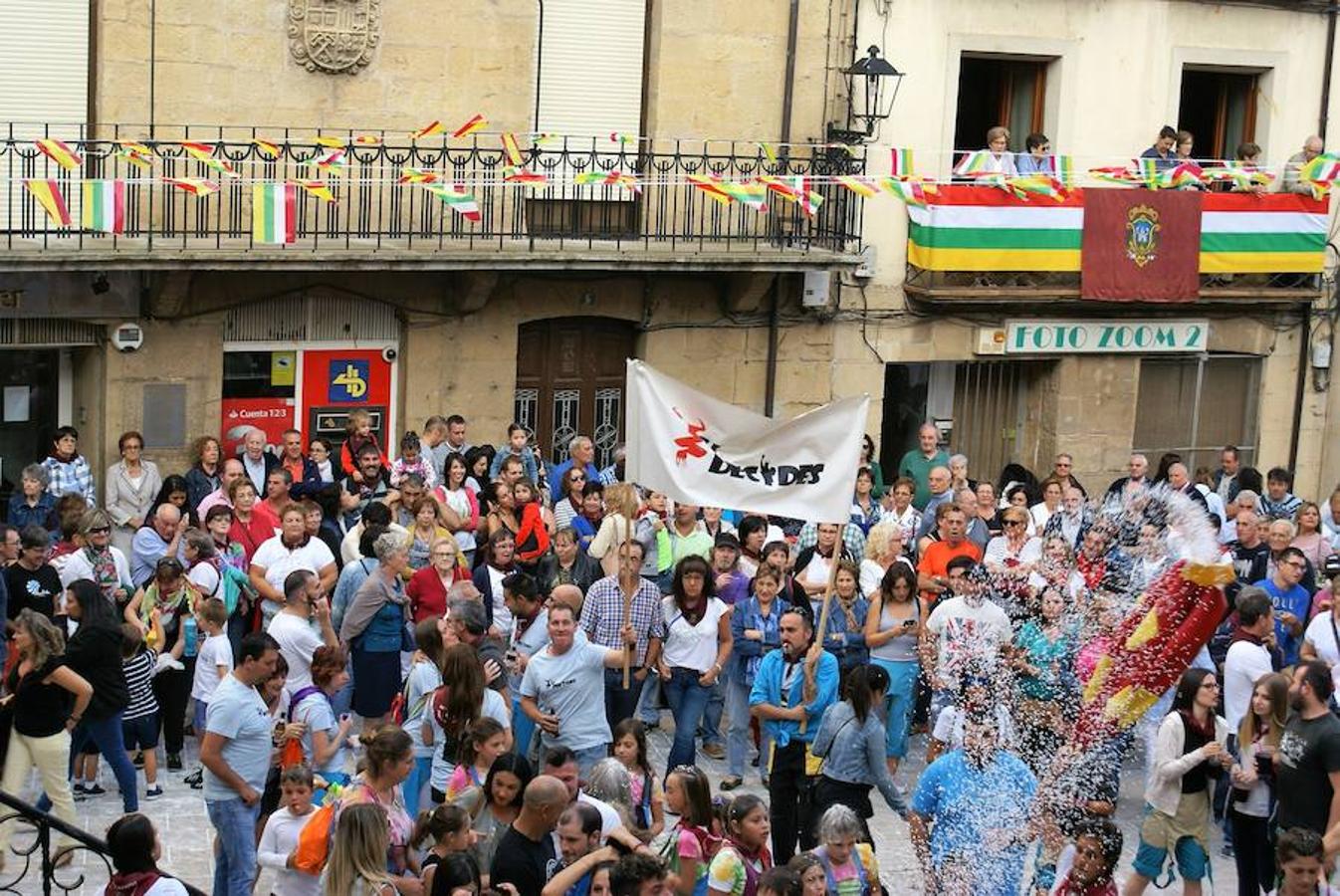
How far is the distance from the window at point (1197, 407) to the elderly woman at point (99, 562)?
11.6 meters

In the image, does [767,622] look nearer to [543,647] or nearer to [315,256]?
[543,647]

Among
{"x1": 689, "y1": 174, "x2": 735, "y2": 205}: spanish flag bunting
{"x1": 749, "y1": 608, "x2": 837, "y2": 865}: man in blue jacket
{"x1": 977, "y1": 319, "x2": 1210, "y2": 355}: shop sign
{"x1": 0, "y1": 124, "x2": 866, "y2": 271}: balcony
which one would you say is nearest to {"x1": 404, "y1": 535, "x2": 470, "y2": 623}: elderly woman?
{"x1": 749, "y1": 608, "x2": 837, "y2": 865}: man in blue jacket

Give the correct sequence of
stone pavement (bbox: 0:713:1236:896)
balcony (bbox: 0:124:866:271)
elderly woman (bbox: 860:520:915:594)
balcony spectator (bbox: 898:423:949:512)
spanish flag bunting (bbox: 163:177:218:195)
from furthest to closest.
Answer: balcony spectator (bbox: 898:423:949:512), balcony (bbox: 0:124:866:271), spanish flag bunting (bbox: 163:177:218:195), elderly woman (bbox: 860:520:915:594), stone pavement (bbox: 0:713:1236:896)

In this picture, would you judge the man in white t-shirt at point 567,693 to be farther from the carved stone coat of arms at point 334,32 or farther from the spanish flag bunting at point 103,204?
the carved stone coat of arms at point 334,32

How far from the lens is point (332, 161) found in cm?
1759

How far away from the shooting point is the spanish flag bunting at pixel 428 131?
17891 mm

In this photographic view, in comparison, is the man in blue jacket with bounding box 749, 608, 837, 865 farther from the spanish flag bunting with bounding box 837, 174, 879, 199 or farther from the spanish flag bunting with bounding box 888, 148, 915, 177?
the spanish flag bunting with bounding box 888, 148, 915, 177

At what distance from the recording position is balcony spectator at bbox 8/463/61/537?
1565 cm

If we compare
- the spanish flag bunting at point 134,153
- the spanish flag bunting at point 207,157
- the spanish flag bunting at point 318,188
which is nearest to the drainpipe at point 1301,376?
the spanish flag bunting at point 318,188

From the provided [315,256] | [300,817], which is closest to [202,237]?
[315,256]

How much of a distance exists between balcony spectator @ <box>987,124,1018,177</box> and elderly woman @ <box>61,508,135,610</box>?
9.57 m

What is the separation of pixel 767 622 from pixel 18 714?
15.6 feet

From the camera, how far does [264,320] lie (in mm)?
18453

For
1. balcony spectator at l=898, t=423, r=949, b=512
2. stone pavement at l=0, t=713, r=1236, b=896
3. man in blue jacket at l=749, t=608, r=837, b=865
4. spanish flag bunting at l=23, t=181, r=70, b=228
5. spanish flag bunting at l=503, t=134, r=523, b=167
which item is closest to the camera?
man in blue jacket at l=749, t=608, r=837, b=865
